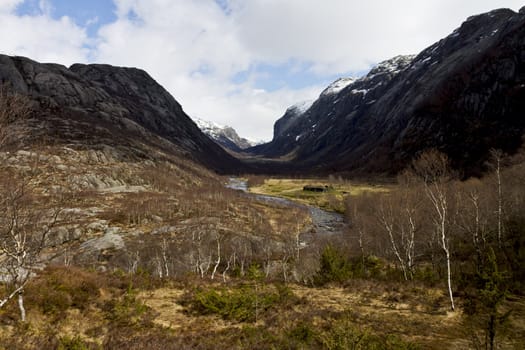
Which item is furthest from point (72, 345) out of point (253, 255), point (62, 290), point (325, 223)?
point (325, 223)

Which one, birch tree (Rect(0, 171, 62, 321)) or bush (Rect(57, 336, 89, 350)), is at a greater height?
birch tree (Rect(0, 171, 62, 321))

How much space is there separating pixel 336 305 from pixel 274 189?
17245 cm

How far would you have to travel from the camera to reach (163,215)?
89.5 meters

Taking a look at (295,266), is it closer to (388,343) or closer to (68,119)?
(388,343)

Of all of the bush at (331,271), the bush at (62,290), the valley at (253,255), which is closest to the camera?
the valley at (253,255)

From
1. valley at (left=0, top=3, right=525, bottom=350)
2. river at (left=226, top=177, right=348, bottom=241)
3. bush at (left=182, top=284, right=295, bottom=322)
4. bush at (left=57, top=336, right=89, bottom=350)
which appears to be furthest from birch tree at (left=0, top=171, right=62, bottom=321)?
river at (left=226, top=177, right=348, bottom=241)

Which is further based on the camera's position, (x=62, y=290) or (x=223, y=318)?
(x=223, y=318)

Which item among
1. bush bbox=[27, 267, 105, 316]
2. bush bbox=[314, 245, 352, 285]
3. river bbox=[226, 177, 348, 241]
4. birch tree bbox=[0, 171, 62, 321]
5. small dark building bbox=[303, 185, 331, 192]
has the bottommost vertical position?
river bbox=[226, 177, 348, 241]

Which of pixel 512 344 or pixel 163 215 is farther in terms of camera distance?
pixel 163 215

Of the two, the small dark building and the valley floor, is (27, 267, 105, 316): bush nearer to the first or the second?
the valley floor

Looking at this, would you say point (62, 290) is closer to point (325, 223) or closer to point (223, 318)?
point (223, 318)

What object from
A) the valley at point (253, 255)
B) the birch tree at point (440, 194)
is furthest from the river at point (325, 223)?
the birch tree at point (440, 194)

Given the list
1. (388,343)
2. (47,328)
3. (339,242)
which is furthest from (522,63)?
(47,328)

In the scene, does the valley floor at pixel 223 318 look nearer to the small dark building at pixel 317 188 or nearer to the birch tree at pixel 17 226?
the birch tree at pixel 17 226
